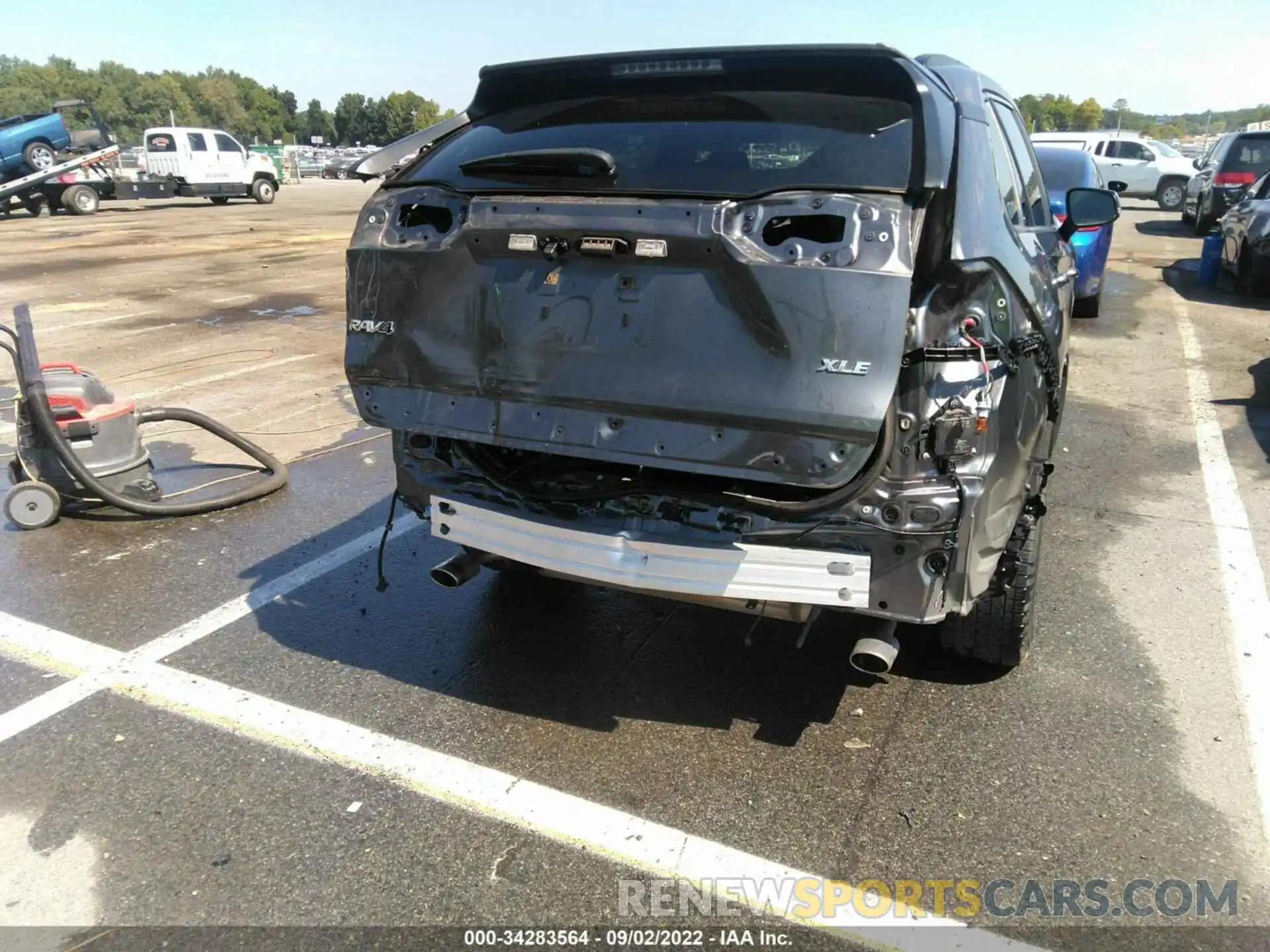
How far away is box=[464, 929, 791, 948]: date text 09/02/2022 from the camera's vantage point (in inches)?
95.0

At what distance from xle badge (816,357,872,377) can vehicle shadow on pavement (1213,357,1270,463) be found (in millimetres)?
4922

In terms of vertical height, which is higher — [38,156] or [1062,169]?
[1062,169]

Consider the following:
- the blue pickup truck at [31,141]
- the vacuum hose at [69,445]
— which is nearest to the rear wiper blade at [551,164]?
the vacuum hose at [69,445]

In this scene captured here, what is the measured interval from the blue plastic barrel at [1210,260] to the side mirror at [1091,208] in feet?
33.6

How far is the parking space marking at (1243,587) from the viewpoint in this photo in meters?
3.22

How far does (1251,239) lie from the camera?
11641mm

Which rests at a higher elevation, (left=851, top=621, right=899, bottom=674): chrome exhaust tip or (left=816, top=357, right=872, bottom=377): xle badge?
(left=816, top=357, right=872, bottom=377): xle badge

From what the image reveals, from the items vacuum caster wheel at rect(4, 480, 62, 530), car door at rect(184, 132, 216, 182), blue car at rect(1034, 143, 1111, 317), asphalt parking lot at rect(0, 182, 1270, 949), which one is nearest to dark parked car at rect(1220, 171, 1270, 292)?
blue car at rect(1034, 143, 1111, 317)

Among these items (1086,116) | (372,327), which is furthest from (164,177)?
(1086,116)

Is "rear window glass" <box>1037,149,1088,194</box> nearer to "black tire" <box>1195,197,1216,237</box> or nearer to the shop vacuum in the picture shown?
"black tire" <box>1195,197,1216,237</box>

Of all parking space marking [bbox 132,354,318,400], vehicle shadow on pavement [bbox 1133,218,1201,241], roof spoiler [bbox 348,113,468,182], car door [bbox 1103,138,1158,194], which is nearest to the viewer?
roof spoiler [bbox 348,113,468,182]

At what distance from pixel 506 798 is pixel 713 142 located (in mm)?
2142

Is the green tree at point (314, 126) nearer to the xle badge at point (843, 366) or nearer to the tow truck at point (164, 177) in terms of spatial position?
the tow truck at point (164, 177)

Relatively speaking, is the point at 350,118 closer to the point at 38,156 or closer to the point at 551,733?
the point at 38,156
